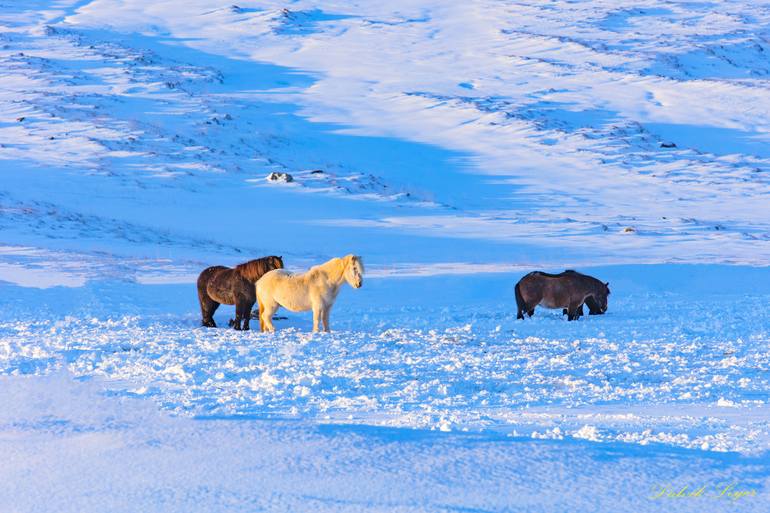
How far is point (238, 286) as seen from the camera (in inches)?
506

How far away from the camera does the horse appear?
1470 cm

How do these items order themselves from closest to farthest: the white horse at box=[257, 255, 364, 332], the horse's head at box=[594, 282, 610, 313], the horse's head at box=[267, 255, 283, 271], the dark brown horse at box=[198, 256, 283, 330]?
the white horse at box=[257, 255, 364, 332] < the dark brown horse at box=[198, 256, 283, 330] < the horse's head at box=[267, 255, 283, 271] < the horse's head at box=[594, 282, 610, 313]

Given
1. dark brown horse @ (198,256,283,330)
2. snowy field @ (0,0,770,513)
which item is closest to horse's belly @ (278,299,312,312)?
snowy field @ (0,0,770,513)

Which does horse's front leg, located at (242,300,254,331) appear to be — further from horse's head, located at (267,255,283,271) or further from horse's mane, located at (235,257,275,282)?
horse's head, located at (267,255,283,271)

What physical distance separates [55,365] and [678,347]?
6943 mm

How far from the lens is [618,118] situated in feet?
147

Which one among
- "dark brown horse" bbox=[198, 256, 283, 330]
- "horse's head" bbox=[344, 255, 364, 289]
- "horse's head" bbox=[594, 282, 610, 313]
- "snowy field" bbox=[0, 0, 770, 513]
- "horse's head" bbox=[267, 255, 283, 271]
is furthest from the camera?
"horse's head" bbox=[594, 282, 610, 313]

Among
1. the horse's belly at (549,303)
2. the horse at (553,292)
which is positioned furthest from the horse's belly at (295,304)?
the horse's belly at (549,303)

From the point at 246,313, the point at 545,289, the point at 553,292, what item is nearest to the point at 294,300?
the point at 246,313

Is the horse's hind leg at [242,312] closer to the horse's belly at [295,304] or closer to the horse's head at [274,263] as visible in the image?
the horse's head at [274,263]

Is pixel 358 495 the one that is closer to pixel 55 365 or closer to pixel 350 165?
pixel 55 365

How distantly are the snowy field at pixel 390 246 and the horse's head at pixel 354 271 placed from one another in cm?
65

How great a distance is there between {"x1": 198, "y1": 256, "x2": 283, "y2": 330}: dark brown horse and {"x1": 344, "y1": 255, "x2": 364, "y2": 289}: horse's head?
1.34m

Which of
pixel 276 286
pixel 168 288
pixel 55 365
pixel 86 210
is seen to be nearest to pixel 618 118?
pixel 86 210
